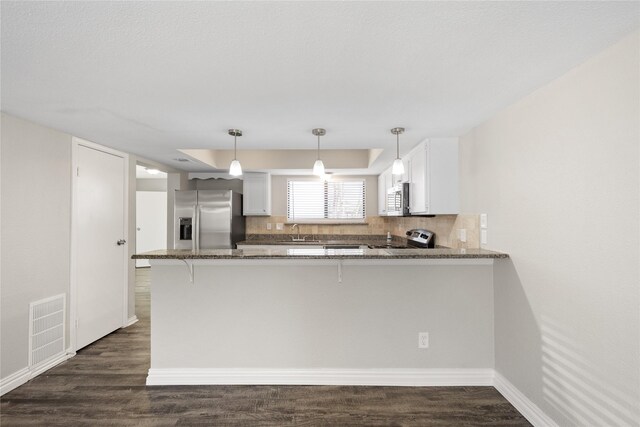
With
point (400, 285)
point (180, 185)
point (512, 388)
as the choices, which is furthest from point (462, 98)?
point (180, 185)

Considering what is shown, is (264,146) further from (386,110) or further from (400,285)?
(400,285)

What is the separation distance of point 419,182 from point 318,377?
2.08m

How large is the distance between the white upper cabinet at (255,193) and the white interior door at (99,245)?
187 cm

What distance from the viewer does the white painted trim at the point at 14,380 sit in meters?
2.37


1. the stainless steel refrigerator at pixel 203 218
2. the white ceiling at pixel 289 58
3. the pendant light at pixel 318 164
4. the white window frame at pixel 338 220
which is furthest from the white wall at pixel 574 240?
the stainless steel refrigerator at pixel 203 218

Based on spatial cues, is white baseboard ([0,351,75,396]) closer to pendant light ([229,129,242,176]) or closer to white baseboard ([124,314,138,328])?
white baseboard ([124,314,138,328])

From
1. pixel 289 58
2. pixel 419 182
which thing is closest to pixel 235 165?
pixel 289 58

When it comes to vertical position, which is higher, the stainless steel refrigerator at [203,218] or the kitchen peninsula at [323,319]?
the stainless steel refrigerator at [203,218]

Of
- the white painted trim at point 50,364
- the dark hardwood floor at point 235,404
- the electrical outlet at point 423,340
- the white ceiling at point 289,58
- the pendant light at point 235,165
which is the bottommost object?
the dark hardwood floor at point 235,404

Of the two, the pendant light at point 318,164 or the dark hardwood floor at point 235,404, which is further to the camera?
the pendant light at point 318,164

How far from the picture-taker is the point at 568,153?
175 centimetres

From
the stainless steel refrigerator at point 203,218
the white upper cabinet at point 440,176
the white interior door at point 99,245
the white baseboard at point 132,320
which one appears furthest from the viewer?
the stainless steel refrigerator at point 203,218

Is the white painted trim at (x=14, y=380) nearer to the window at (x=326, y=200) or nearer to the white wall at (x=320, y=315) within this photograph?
the white wall at (x=320, y=315)

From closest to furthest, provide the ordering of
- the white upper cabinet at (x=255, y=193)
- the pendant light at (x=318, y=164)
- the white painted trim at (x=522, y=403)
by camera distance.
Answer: the white painted trim at (x=522, y=403) → the pendant light at (x=318, y=164) → the white upper cabinet at (x=255, y=193)
